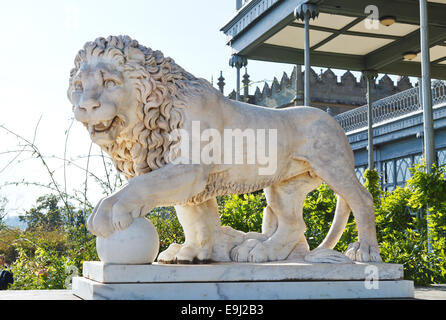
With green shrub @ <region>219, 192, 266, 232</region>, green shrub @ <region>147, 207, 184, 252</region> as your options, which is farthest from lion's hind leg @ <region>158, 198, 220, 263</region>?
green shrub @ <region>219, 192, 266, 232</region>

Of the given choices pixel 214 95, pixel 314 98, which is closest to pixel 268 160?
pixel 214 95

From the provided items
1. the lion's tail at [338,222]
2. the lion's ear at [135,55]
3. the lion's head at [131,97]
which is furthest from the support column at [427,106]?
the lion's ear at [135,55]

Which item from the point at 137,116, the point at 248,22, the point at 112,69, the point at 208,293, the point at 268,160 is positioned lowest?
the point at 208,293

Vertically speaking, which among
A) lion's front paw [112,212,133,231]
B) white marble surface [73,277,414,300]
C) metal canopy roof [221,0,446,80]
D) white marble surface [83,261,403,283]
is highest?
metal canopy roof [221,0,446,80]

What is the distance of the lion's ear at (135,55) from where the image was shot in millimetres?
2793

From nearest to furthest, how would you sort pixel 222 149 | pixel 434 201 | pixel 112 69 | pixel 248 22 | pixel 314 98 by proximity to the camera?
pixel 112 69 < pixel 222 149 < pixel 434 201 < pixel 248 22 < pixel 314 98

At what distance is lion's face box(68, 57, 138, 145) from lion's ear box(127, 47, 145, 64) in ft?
0.28

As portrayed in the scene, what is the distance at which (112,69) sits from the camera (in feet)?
9.01

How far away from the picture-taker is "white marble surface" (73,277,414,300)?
7.97 ft

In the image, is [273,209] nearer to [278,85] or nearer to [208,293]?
[208,293]

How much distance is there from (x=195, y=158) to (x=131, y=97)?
0.46 meters

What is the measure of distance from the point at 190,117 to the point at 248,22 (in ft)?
25.1

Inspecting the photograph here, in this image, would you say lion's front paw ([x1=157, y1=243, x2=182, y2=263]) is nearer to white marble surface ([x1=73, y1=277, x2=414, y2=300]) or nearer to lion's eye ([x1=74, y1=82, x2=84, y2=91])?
white marble surface ([x1=73, y1=277, x2=414, y2=300])

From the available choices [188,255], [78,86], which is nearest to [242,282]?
[188,255]
